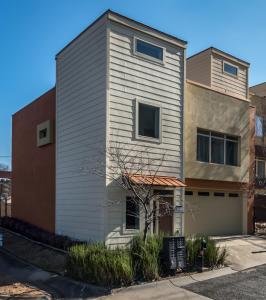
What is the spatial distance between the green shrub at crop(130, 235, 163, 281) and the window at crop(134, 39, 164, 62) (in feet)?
26.2

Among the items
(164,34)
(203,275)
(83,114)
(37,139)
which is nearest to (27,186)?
(37,139)

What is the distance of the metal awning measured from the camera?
15559mm

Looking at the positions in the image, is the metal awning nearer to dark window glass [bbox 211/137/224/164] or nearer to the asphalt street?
dark window glass [bbox 211/137/224/164]

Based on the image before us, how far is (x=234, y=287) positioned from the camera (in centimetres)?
1195

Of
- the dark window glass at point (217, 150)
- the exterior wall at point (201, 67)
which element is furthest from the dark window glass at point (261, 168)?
the exterior wall at point (201, 67)

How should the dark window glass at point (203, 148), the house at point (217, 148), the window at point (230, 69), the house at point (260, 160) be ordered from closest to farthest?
the house at point (217, 148)
the dark window glass at point (203, 148)
the window at point (230, 69)
the house at point (260, 160)

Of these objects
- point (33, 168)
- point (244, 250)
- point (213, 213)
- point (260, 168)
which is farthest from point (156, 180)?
point (260, 168)

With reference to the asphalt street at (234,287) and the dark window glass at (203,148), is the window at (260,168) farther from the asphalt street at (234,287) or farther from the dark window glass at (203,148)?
the asphalt street at (234,287)

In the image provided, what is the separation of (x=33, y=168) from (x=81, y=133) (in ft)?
20.6

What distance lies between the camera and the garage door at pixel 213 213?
2045 centimetres

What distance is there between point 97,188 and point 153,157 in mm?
2689

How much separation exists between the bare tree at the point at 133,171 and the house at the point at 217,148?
3.01 metres

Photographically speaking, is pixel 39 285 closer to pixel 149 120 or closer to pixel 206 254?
pixel 206 254

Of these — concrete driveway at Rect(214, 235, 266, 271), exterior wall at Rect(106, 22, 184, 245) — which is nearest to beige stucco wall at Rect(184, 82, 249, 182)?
exterior wall at Rect(106, 22, 184, 245)
